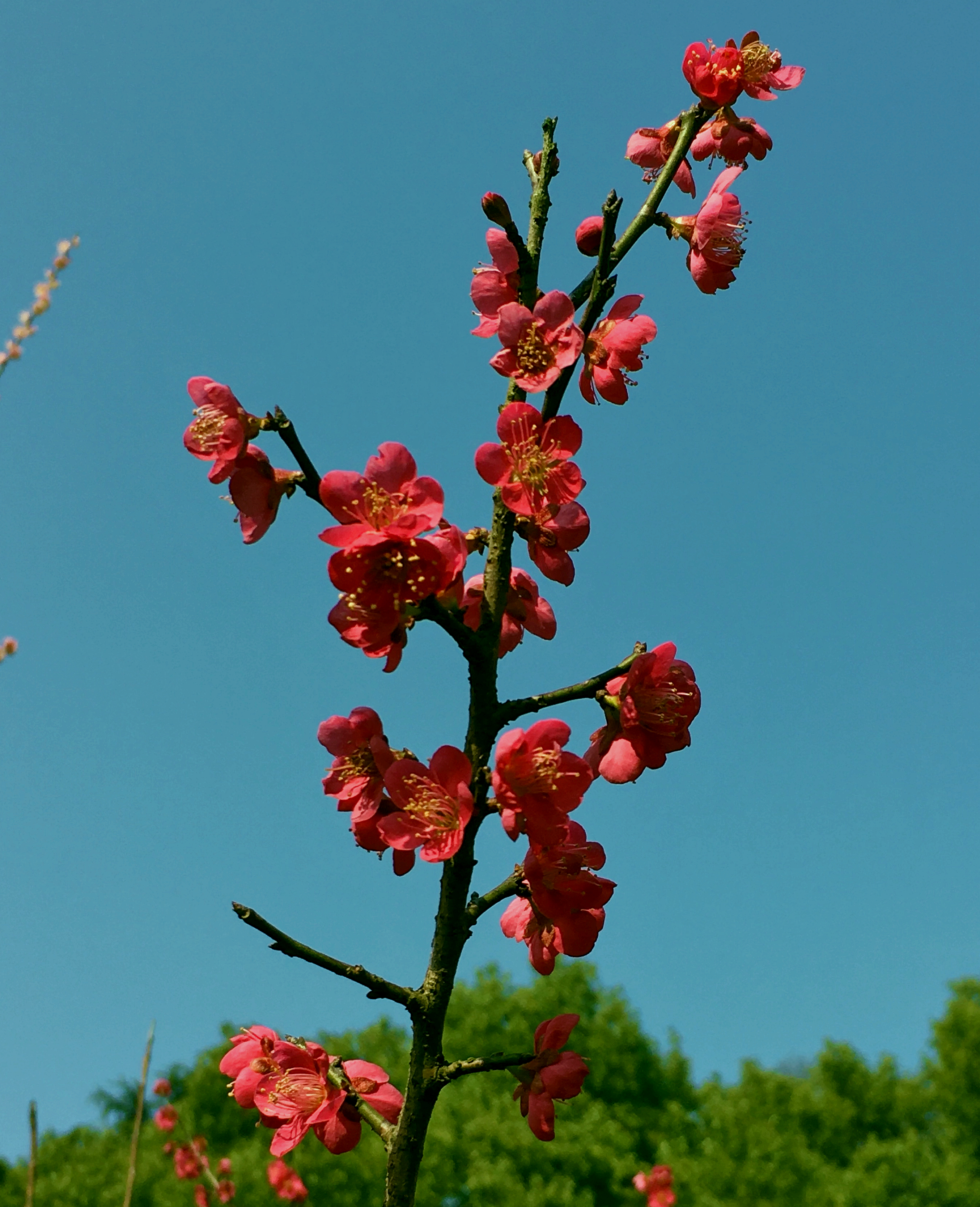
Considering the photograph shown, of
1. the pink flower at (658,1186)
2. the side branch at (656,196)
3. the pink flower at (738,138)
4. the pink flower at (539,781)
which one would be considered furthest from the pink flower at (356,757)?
the pink flower at (658,1186)

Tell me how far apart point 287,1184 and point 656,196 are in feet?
30.4

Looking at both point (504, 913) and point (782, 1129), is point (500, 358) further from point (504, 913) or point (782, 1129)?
point (782, 1129)

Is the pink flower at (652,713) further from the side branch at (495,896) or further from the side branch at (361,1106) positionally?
the side branch at (361,1106)

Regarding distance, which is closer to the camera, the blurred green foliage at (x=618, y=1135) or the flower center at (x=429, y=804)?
the flower center at (x=429, y=804)

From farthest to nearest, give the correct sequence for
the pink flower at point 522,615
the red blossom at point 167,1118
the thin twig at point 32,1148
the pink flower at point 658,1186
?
the pink flower at point 658,1186, the red blossom at point 167,1118, the pink flower at point 522,615, the thin twig at point 32,1148

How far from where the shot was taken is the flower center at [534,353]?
7.01ft

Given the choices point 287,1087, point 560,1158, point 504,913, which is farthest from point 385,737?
point 560,1158

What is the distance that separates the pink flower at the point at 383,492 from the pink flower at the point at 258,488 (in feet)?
0.49

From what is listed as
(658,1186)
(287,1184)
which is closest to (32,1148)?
(287,1184)

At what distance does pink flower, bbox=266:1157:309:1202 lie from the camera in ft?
30.3

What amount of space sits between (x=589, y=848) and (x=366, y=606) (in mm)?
588

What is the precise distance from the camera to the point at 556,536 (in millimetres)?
2119

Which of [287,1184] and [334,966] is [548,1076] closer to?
[334,966]

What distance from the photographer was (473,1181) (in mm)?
15859
